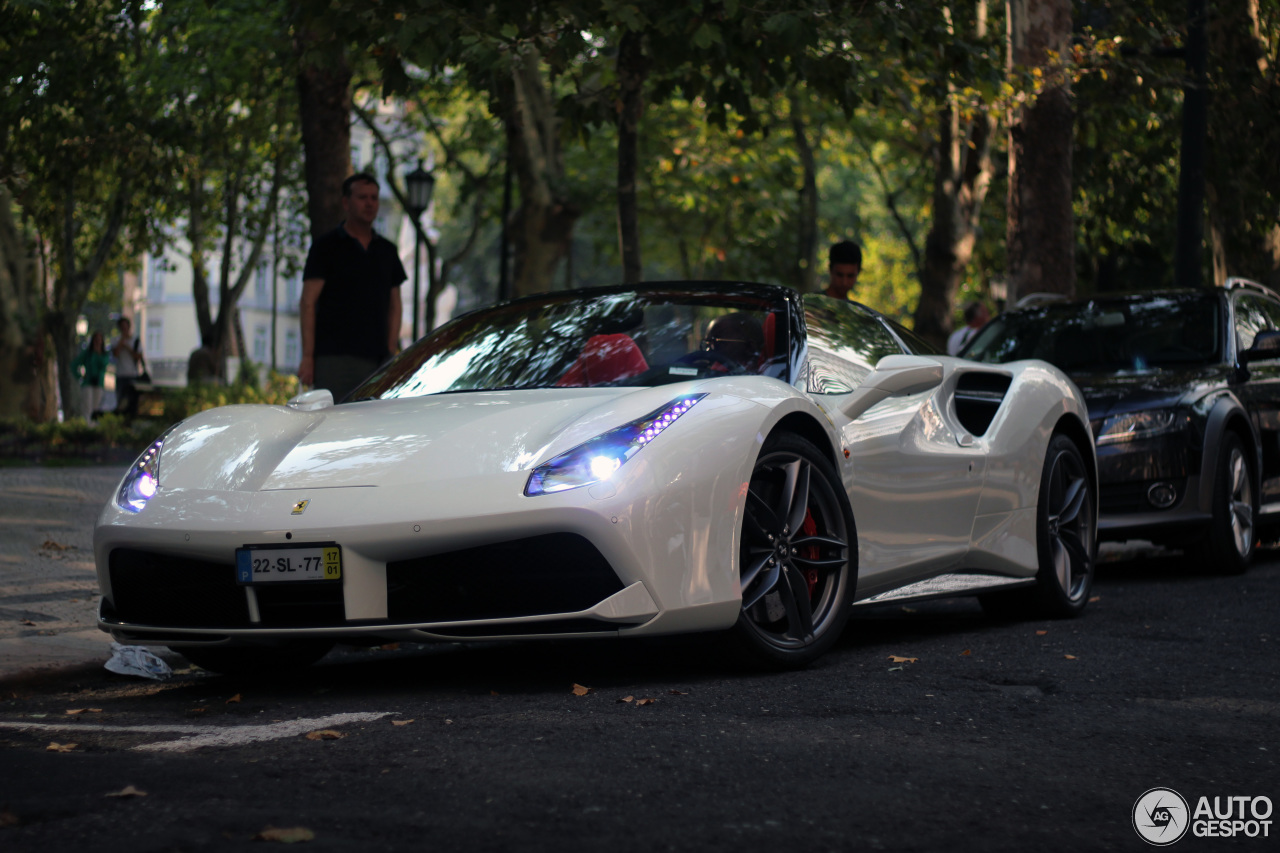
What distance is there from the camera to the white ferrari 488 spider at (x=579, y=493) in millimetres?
4395

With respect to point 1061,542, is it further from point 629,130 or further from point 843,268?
point 629,130

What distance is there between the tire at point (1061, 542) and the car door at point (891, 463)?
59cm

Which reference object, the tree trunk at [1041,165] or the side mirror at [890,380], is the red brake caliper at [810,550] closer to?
the side mirror at [890,380]

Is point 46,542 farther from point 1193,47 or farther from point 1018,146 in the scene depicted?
point 1193,47

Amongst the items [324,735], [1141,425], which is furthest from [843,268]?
[324,735]

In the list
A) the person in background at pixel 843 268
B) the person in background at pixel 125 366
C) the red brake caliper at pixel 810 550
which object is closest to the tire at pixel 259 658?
the red brake caliper at pixel 810 550

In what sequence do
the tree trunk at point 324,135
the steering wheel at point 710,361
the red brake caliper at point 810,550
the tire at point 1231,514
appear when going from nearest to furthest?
the red brake caliper at point 810,550
the steering wheel at point 710,361
the tire at point 1231,514
the tree trunk at point 324,135

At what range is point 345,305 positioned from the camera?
826cm

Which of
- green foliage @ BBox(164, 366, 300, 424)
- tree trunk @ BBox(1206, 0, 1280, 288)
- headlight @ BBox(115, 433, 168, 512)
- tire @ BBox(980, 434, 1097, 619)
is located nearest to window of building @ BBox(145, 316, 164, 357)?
green foliage @ BBox(164, 366, 300, 424)

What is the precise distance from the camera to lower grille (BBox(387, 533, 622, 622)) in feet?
14.4

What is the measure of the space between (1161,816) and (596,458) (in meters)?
1.88

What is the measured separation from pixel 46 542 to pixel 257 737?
5264 mm

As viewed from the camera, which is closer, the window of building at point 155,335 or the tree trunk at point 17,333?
the tree trunk at point 17,333

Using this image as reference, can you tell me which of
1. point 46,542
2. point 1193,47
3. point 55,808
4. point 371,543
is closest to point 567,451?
point 371,543
